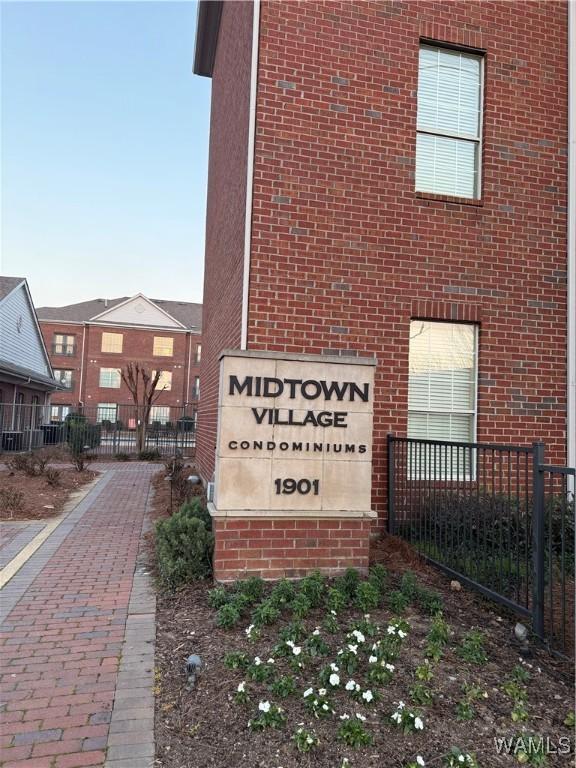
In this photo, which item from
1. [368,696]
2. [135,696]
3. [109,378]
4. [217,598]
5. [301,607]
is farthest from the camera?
[109,378]

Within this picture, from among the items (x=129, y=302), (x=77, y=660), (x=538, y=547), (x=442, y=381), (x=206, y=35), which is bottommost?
(x=77, y=660)

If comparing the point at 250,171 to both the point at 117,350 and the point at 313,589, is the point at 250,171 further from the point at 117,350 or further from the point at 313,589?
the point at 117,350

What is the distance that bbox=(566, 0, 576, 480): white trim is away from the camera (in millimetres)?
7070

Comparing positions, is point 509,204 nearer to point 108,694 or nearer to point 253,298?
point 253,298

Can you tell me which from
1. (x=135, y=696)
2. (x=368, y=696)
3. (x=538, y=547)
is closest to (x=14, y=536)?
(x=135, y=696)

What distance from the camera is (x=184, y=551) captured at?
198 inches

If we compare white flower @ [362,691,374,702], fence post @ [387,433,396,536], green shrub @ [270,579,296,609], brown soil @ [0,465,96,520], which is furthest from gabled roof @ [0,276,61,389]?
white flower @ [362,691,374,702]

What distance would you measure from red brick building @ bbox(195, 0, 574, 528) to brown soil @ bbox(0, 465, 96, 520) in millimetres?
4217

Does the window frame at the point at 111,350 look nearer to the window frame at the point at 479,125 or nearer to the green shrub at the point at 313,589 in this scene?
the window frame at the point at 479,125

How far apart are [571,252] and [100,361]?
4174 cm

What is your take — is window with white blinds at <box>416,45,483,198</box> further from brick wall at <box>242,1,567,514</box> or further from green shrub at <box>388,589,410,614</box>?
green shrub at <box>388,589,410,614</box>

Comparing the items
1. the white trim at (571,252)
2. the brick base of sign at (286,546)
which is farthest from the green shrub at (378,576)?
the white trim at (571,252)

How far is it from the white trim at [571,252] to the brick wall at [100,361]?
39.3 meters

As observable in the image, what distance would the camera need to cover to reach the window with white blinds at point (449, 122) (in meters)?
7.14
